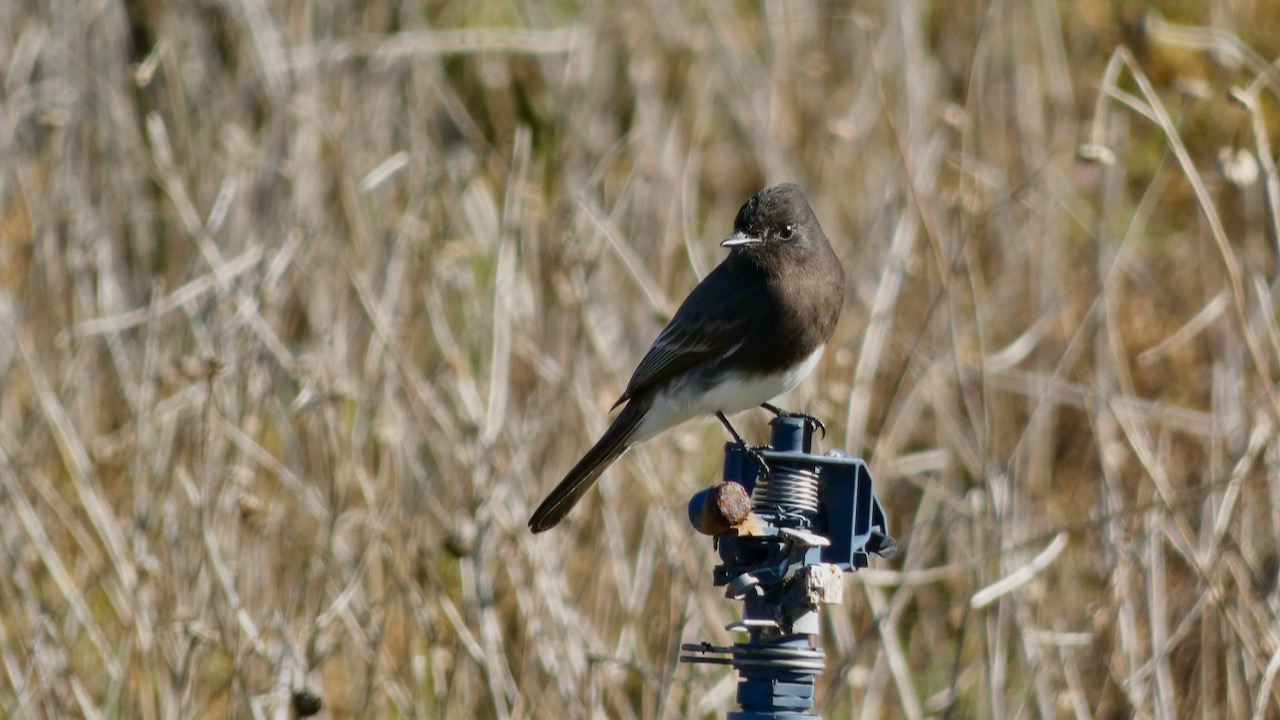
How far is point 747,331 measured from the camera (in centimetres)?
437

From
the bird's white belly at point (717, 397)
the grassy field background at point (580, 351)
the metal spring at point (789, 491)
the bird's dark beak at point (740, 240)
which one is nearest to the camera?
the metal spring at point (789, 491)

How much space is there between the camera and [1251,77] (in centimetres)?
720

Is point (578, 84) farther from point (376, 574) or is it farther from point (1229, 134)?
point (1229, 134)

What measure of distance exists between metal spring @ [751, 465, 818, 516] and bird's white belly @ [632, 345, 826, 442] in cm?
140

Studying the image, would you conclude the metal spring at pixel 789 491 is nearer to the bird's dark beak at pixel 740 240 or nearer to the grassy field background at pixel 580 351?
the grassy field background at pixel 580 351

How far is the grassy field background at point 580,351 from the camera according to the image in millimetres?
4254

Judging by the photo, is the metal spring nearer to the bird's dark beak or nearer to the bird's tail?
the bird's tail

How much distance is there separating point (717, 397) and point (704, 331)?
0.20m

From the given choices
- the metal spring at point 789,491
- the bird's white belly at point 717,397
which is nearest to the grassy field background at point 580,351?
the bird's white belly at point 717,397

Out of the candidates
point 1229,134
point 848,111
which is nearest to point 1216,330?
point 1229,134

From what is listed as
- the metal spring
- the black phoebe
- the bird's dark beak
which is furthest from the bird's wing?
the metal spring

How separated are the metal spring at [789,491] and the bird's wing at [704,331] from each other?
1.47 metres

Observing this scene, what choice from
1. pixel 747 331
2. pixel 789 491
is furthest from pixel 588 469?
pixel 789 491

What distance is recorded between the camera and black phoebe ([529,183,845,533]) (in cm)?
432
